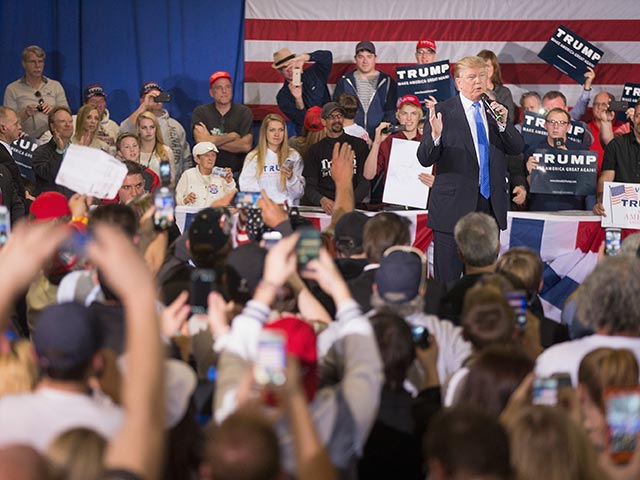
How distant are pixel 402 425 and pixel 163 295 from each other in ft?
4.13

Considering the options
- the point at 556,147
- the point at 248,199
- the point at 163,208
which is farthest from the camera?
the point at 556,147

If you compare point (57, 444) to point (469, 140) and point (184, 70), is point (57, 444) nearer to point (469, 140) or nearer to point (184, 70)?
point (469, 140)

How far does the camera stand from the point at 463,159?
627 centimetres

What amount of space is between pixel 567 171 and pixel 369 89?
2.25m

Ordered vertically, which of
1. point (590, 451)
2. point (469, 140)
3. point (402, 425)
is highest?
point (469, 140)

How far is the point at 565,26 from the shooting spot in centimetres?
952

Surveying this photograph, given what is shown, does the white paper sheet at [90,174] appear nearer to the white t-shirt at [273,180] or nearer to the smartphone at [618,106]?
the white t-shirt at [273,180]

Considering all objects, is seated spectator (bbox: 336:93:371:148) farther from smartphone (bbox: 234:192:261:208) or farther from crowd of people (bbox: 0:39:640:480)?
smartphone (bbox: 234:192:261:208)

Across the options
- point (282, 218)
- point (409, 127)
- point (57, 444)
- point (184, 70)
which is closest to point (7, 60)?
point (184, 70)

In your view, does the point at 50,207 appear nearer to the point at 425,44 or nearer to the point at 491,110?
the point at 491,110

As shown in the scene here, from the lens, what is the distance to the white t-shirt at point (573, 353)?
318 centimetres

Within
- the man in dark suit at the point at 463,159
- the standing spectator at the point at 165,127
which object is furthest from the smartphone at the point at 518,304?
the standing spectator at the point at 165,127

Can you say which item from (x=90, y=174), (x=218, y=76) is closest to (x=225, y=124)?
(x=218, y=76)

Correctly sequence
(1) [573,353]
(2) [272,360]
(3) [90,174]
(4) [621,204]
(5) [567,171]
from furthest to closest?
(5) [567,171] → (4) [621,204] → (3) [90,174] → (1) [573,353] → (2) [272,360]
